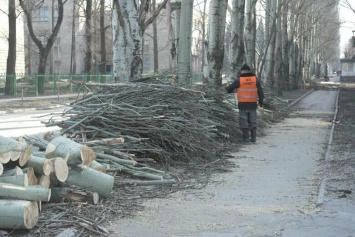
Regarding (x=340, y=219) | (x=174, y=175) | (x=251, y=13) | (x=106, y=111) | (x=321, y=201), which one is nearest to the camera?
(x=340, y=219)

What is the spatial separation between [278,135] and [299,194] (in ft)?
26.9

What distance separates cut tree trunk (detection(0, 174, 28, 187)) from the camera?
6.27 metres

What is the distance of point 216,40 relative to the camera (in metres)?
17.8

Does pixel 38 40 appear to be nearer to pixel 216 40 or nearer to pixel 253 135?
pixel 216 40

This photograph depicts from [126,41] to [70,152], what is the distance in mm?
5394

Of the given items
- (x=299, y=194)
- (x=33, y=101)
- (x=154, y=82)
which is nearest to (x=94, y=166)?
(x=299, y=194)

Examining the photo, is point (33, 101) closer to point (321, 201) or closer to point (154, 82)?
point (154, 82)

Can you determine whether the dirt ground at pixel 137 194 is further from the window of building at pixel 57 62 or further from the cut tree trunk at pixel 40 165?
the window of building at pixel 57 62

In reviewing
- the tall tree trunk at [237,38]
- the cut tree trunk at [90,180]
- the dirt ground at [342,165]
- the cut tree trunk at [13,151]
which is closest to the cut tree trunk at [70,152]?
the cut tree trunk at [90,180]

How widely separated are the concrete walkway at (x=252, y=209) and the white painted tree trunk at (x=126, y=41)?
322cm

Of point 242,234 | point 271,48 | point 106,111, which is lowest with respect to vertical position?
point 242,234

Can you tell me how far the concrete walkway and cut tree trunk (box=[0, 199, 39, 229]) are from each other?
96cm

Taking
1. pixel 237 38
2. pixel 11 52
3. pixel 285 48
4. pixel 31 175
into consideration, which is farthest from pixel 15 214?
pixel 285 48

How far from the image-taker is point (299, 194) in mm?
8023
